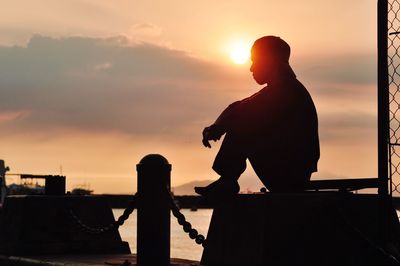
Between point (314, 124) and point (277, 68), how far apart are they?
72 centimetres

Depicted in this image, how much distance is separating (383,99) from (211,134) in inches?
71.2

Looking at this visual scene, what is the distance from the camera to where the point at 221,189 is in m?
9.17

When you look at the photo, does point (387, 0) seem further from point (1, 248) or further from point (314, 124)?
point (1, 248)

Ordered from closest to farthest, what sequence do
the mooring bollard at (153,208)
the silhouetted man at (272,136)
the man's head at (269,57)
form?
the silhouetted man at (272,136), the man's head at (269,57), the mooring bollard at (153,208)

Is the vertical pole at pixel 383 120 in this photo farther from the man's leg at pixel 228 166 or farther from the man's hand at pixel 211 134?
the man's hand at pixel 211 134

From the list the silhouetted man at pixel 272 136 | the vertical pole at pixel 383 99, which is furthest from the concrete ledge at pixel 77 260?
the vertical pole at pixel 383 99

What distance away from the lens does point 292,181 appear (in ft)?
29.8

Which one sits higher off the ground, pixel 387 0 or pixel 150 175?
pixel 387 0

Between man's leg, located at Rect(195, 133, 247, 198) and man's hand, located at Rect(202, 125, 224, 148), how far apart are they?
9 centimetres

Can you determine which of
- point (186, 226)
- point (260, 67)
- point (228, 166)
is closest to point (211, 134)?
point (228, 166)

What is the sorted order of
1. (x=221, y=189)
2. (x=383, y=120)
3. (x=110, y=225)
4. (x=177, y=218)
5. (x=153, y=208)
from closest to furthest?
(x=383, y=120) → (x=221, y=189) → (x=177, y=218) → (x=153, y=208) → (x=110, y=225)

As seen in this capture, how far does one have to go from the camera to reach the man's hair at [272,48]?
9422 mm

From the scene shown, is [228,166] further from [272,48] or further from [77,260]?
[77,260]

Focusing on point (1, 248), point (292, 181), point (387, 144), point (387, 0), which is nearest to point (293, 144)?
point (292, 181)
